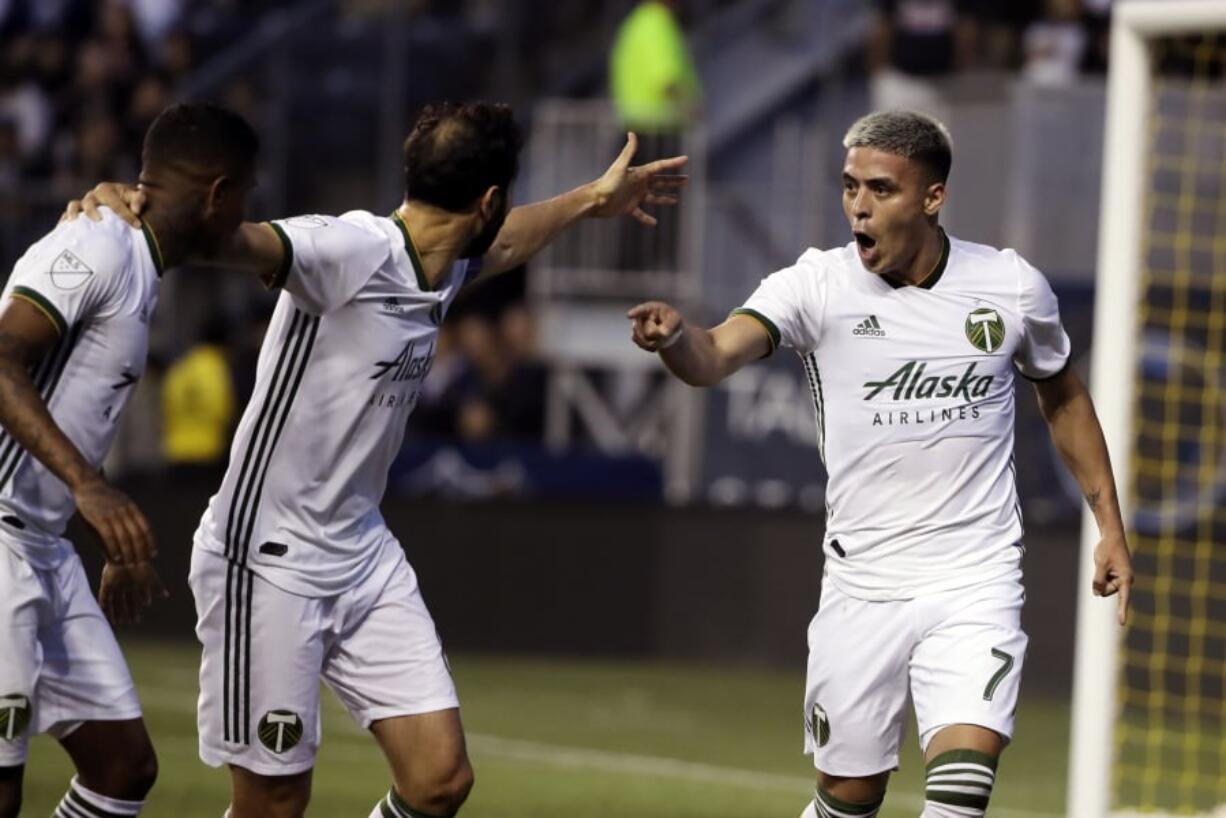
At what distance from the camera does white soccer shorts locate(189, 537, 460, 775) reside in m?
6.37

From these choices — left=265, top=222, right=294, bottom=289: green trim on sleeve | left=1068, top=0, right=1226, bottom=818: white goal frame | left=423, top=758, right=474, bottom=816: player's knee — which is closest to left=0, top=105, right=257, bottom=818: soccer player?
left=265, top=222, right=294, bottom=289: green trim on sleeve

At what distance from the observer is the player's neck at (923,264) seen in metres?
6.75

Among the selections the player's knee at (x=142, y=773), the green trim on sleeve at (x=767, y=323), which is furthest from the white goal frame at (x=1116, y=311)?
the player's knee at (x=142, y=773)

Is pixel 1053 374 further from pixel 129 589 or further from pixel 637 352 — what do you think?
pixel 637 352

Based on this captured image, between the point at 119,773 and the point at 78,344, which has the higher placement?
the point at 78,344

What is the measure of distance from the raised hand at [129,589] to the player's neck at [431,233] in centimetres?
121

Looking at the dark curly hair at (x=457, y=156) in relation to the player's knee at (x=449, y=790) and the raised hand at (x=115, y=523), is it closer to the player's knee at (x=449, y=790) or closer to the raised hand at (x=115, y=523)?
the raised hand at (x=115, y=523)

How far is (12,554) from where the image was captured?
20.4ft

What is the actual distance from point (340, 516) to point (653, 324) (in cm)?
116

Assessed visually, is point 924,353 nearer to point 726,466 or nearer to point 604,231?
point 726,466

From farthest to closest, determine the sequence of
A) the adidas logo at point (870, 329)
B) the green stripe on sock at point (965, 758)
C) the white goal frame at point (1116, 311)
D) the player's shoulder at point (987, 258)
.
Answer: the white goal frame at point (1116, 311), the player's shoulder at point (987, 258), the adidas logo at point (870, 329), the green stripe on sock at point (965, 758)

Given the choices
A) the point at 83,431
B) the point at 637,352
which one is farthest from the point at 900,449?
the point at 637,352

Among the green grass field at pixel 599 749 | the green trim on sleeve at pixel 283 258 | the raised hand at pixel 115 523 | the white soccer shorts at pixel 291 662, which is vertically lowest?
the green grass field at pixel 599 749

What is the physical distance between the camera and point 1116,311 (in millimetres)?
9367
